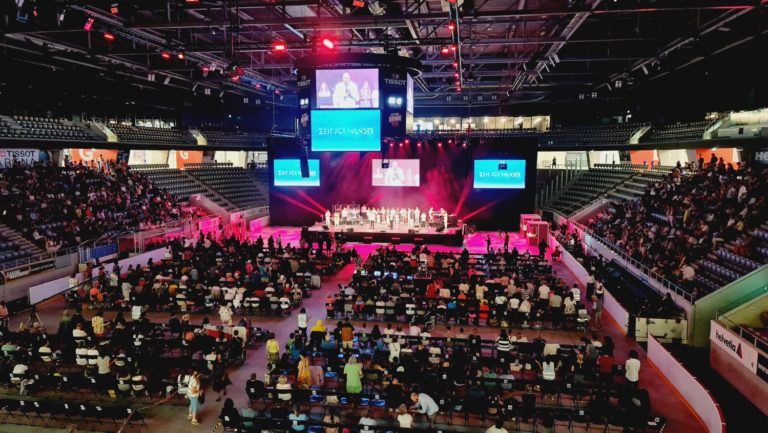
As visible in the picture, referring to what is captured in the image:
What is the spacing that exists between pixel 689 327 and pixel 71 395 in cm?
1456

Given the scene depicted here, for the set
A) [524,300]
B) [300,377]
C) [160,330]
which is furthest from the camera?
[524,300]

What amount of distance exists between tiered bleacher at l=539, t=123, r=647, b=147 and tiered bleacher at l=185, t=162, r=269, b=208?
2254cm

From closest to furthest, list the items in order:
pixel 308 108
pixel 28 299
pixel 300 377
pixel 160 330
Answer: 1. pixel 300 377
2. pixel 160 330
3. pixel 28 299
4. pixel 308 108

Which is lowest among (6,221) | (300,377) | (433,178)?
(300,377)

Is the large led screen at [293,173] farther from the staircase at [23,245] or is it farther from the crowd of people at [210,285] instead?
the staircase at [23,245]

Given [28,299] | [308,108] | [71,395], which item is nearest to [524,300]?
[71,395]

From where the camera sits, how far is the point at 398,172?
97.0 ft

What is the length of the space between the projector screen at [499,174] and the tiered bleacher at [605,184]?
4655 millimetres

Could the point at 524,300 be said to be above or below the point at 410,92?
below

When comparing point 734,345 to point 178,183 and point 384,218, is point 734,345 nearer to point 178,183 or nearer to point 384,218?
point 384,218

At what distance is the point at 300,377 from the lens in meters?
9.16

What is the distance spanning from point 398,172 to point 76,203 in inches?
689

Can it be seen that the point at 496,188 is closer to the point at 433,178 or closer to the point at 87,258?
the point at 433,178

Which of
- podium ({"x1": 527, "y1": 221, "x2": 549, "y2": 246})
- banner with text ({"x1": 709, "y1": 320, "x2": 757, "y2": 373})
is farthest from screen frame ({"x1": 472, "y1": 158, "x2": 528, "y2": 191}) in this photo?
banner with text ({"x1": 709, "y1": 320, "x2": 757, "y2": 373})
